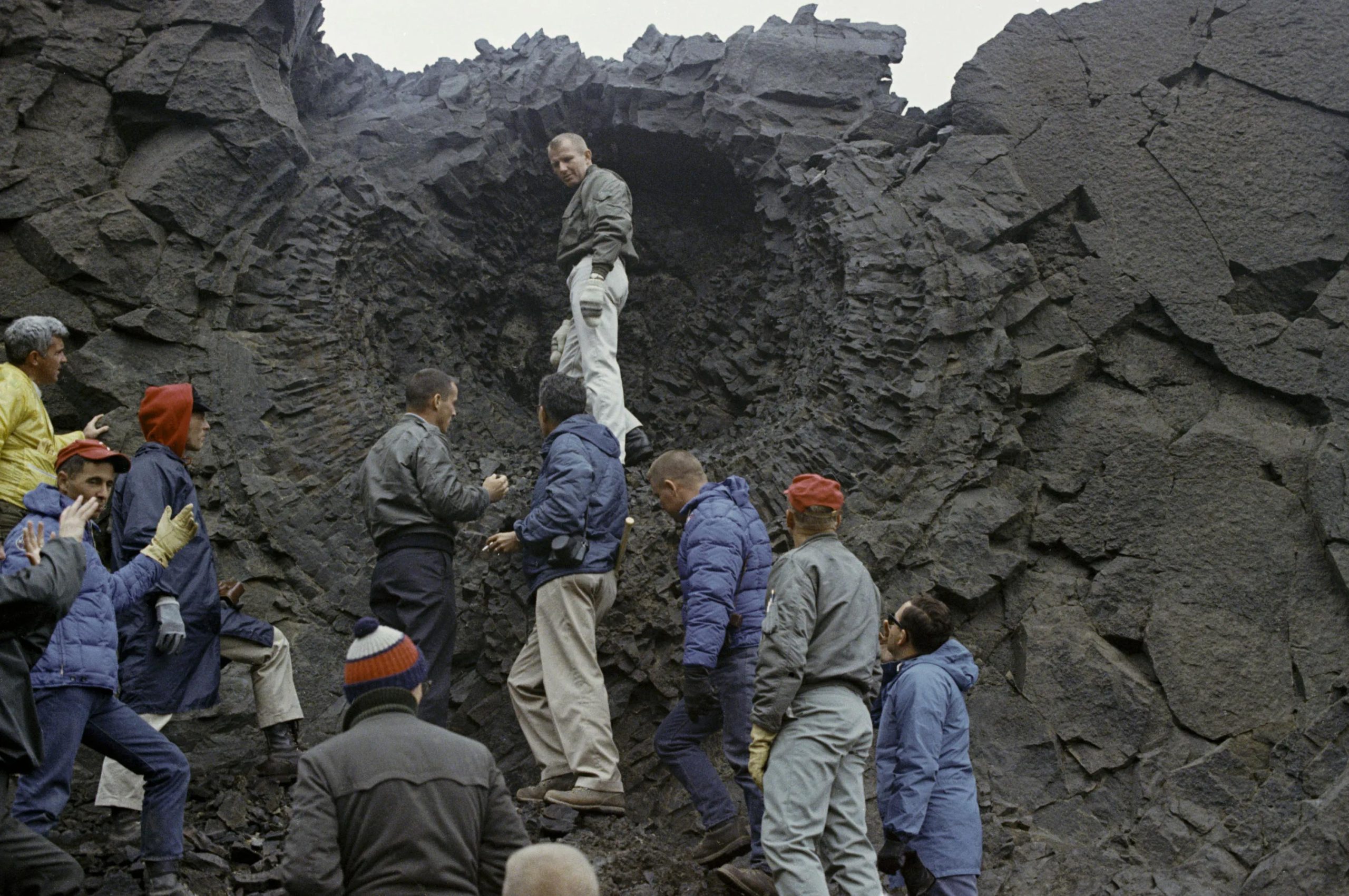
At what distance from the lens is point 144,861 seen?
4.56 m

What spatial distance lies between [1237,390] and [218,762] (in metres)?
6.88

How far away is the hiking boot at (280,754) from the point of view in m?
6.03

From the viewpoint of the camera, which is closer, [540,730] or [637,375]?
[540,730]

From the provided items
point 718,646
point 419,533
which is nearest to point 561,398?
point 419,533

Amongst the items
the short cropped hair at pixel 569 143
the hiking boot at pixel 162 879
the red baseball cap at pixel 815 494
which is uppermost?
the short cropped hair at pixel 569 143

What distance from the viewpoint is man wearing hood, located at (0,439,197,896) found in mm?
4258

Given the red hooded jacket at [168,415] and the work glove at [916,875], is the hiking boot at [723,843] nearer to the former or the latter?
the work glove at [916,875]

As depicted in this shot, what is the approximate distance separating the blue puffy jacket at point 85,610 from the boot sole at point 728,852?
9.03 ft

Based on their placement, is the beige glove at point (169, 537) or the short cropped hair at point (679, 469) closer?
the beige glove at point (169, 537)

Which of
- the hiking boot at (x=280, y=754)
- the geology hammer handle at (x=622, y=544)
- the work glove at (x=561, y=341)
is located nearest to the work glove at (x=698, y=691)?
the geology hammer handle at (x=622, y=544)

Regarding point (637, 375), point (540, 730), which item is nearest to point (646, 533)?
point (540, 730)

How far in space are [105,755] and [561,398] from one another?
276 centimetres

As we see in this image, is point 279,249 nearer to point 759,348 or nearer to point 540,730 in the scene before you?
point 759,348

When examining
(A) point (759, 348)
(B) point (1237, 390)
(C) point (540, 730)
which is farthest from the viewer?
(A) point (759, 348)
